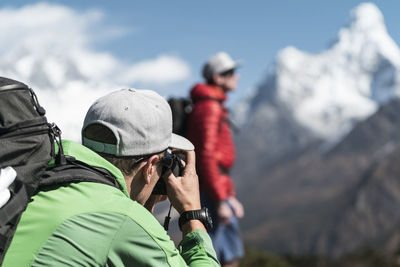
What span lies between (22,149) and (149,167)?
701 mm

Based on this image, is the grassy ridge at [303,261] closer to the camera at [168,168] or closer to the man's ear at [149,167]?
the camera at [168,168]

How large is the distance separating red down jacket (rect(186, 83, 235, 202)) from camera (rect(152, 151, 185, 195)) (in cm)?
302

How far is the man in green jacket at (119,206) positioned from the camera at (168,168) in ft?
0.07

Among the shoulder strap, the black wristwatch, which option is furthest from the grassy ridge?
the shoulder strap

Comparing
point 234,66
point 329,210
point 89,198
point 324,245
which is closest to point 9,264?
point 89,198

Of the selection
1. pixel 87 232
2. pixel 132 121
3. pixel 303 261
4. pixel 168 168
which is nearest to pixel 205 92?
pixel 168 168

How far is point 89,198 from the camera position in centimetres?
220

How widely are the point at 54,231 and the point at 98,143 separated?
0.53m

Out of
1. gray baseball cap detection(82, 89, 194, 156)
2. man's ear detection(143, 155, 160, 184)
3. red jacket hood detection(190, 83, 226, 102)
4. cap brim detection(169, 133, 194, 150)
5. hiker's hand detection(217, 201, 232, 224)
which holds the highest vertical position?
gray baseball cap detection(82, 89, 194, 156)

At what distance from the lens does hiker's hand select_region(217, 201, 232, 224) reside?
5.88 meters

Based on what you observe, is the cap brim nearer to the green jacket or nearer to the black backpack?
the green jacket

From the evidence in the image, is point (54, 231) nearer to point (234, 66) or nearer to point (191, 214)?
point (191, 214)

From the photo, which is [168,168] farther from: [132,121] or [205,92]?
[205,92]

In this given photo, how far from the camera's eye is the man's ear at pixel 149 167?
262cm
